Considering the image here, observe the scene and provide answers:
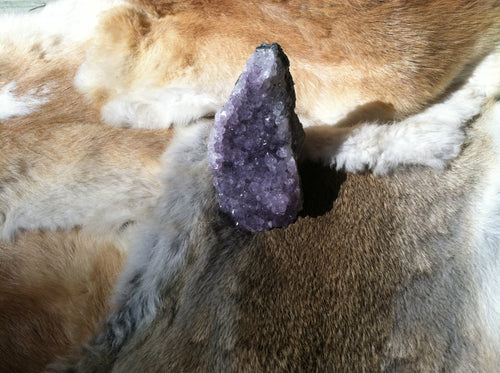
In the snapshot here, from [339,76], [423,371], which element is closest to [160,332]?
[423,371]

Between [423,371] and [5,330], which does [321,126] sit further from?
[5,330]

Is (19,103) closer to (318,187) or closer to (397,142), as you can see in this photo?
(318,187)

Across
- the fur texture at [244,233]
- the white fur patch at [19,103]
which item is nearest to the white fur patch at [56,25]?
the fur texture at [244,233]

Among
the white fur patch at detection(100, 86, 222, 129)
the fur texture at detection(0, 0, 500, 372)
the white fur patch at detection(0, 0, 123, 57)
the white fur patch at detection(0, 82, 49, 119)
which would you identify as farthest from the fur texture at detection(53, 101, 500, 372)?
the white fur patch at detection(0, 0, 123, 57)

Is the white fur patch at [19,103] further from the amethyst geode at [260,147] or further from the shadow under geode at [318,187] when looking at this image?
the shadow under geode at [318,187]

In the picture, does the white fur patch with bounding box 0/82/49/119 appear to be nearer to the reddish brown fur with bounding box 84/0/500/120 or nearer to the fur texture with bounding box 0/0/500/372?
the fur texture with bounding box 0/0/500/372

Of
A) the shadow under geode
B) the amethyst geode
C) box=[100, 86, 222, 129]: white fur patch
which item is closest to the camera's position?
the amethyst geode
